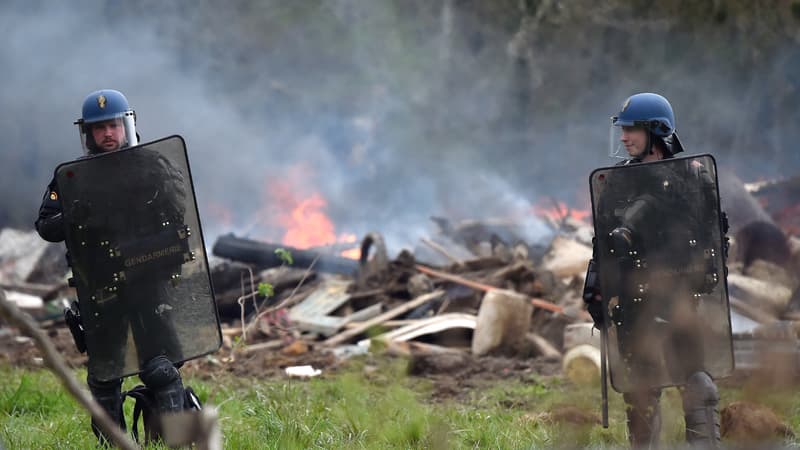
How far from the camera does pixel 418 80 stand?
21.9 m

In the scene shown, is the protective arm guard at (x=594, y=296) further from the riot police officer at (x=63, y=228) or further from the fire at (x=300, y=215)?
the fire at (x=300, y=215)

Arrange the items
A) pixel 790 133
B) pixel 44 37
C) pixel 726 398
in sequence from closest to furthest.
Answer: pixel 726 398 → pixel 44 37 → pixel 790 133

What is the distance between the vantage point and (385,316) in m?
10.6

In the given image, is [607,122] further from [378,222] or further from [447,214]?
[378,222]

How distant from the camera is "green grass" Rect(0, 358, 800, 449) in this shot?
216 inches

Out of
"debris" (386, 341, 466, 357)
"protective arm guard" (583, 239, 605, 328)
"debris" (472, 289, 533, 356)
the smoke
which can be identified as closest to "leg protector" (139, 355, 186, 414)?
"protective arm guard" (583, 239, 605, 328)

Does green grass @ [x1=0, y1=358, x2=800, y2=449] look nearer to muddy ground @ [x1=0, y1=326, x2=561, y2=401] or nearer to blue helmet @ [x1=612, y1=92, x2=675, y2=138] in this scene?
muddy ground @ [x1=0, y1=326, x2=561, y2=401]

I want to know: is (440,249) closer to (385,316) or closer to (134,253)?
(385,316)

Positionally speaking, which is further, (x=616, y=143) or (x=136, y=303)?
(x=616, y=143)

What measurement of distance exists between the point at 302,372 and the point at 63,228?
14.0 feet

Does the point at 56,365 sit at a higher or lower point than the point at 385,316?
higher

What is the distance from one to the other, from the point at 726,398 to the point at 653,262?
8.94 ft

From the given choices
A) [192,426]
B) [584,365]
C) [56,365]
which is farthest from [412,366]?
[192,426]

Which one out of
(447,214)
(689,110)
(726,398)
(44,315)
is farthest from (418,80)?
(726,398)
